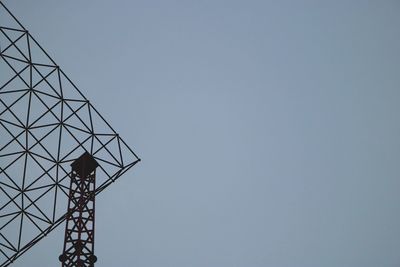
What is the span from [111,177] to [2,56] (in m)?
5.17

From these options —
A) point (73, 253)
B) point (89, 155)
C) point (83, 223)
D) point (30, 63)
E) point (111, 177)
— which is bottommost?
point (73, 253)

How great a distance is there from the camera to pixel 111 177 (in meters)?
14.5

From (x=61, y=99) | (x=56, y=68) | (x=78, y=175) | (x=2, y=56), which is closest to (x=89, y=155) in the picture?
(x=78, y=175)

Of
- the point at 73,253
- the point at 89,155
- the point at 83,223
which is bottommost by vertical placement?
the point at 73,253

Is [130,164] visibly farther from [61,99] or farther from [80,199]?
[61,99]

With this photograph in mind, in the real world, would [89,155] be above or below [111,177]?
above

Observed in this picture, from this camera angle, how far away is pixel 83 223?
45.9 ft

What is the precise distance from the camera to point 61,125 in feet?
46.0

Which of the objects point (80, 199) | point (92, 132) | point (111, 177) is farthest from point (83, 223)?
point (92, 132)

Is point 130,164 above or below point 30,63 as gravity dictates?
below

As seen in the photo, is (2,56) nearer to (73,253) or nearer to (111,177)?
(111,177)

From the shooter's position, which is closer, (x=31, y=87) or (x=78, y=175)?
(x=31, y=87)

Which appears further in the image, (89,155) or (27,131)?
(89,155)

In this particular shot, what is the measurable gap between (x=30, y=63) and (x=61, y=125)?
218cm
